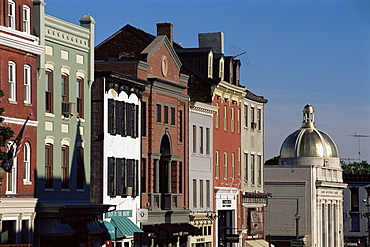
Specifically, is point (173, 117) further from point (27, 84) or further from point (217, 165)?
point (27, 84)

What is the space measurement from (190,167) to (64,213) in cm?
2043

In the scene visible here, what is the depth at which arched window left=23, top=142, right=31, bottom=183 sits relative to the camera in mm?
44719

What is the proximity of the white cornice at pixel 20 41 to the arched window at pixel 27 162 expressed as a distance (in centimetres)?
426

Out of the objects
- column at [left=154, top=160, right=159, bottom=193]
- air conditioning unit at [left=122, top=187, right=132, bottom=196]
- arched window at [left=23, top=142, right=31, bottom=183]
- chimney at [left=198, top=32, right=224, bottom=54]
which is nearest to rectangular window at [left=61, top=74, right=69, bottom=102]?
arched window at [left=23, top=142, right=31, bottom=183]

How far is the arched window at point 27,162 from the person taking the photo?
4472cm

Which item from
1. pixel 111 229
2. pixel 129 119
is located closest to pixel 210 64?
pixel 129 119

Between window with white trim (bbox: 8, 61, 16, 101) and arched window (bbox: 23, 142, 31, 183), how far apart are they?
2.40 metres

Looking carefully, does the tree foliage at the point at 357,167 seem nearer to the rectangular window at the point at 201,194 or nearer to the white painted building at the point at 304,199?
the white painted building at the point at 304,199

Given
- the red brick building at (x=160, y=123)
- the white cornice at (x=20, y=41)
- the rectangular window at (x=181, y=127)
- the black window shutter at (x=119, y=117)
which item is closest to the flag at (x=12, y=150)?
the white cornice at (x=20, y=41)

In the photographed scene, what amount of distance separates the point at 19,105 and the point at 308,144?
66887 mm

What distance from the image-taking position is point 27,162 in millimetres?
44969

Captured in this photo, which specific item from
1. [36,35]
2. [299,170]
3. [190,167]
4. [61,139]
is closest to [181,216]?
[190,167]

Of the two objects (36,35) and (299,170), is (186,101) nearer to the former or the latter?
(36,35)

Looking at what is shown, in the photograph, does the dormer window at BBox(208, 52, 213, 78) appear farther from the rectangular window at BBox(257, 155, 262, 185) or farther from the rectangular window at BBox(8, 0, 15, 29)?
the rectangular window at BBox(8, 0, 15, 29)
